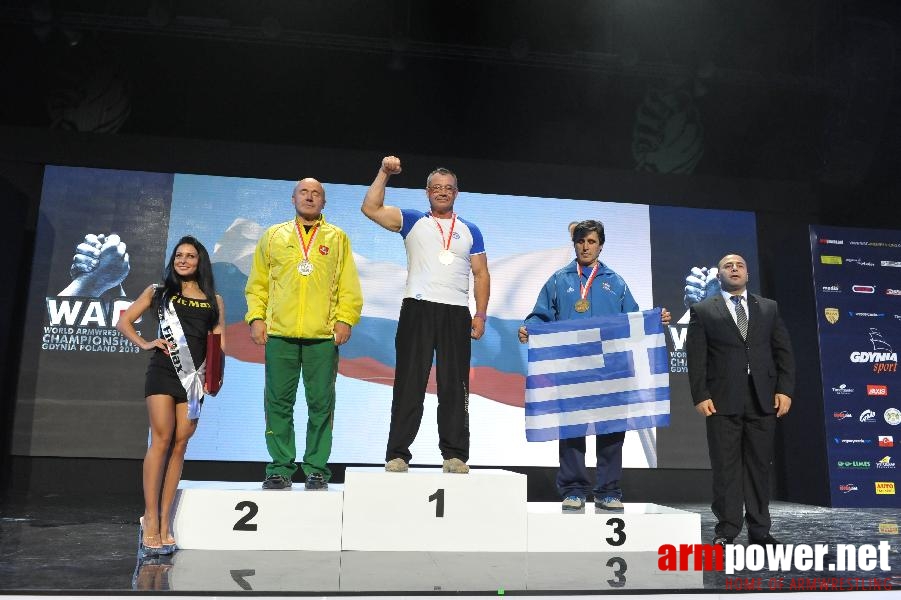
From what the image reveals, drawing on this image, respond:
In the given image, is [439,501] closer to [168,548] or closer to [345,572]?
[345,572]

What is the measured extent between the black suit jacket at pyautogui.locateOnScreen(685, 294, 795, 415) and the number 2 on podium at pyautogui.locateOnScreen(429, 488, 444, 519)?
1390 mm

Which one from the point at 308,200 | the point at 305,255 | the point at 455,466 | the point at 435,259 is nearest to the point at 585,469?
the point at 455,466

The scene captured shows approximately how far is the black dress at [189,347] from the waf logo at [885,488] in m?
5.90

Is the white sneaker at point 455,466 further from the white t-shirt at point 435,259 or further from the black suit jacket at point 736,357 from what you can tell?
the black suit jacket at point 736,357

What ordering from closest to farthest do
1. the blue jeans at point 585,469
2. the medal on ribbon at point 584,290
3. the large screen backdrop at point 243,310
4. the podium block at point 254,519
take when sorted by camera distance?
the podium block at point 254,519, the blue jeans at point 585,469, the medal on ribbon at point 584,290, the large screen backdrop at point 243,310

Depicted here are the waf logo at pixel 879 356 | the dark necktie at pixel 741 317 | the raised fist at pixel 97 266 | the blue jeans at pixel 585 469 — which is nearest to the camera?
the blue jeans at pixel 585 469

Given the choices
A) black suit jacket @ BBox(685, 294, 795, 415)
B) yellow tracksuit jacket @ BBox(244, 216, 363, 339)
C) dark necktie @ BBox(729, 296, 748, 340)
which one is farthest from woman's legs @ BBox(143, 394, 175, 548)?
dark necktie @ BBox(729, 296, 748, 340)

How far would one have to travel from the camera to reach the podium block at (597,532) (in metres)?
3.42

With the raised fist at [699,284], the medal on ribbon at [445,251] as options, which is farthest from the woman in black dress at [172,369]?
the raised fist at [699,284]

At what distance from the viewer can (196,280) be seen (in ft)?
10.6

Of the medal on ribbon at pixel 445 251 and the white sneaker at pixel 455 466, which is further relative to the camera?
the medal on ribbon at pixel 445 251

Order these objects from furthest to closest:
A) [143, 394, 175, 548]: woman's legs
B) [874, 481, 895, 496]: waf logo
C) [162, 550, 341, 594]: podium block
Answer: [874, 481, 895, 496]: waf logo
[143, 394, 175, 548]: woman's legs
[162, 550, 341, 594]: podium block

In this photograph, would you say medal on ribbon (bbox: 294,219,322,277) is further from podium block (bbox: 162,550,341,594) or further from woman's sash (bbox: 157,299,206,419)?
podium block (bbox: 162,550,341,594)

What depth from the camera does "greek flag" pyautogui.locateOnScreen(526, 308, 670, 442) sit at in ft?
12.6
